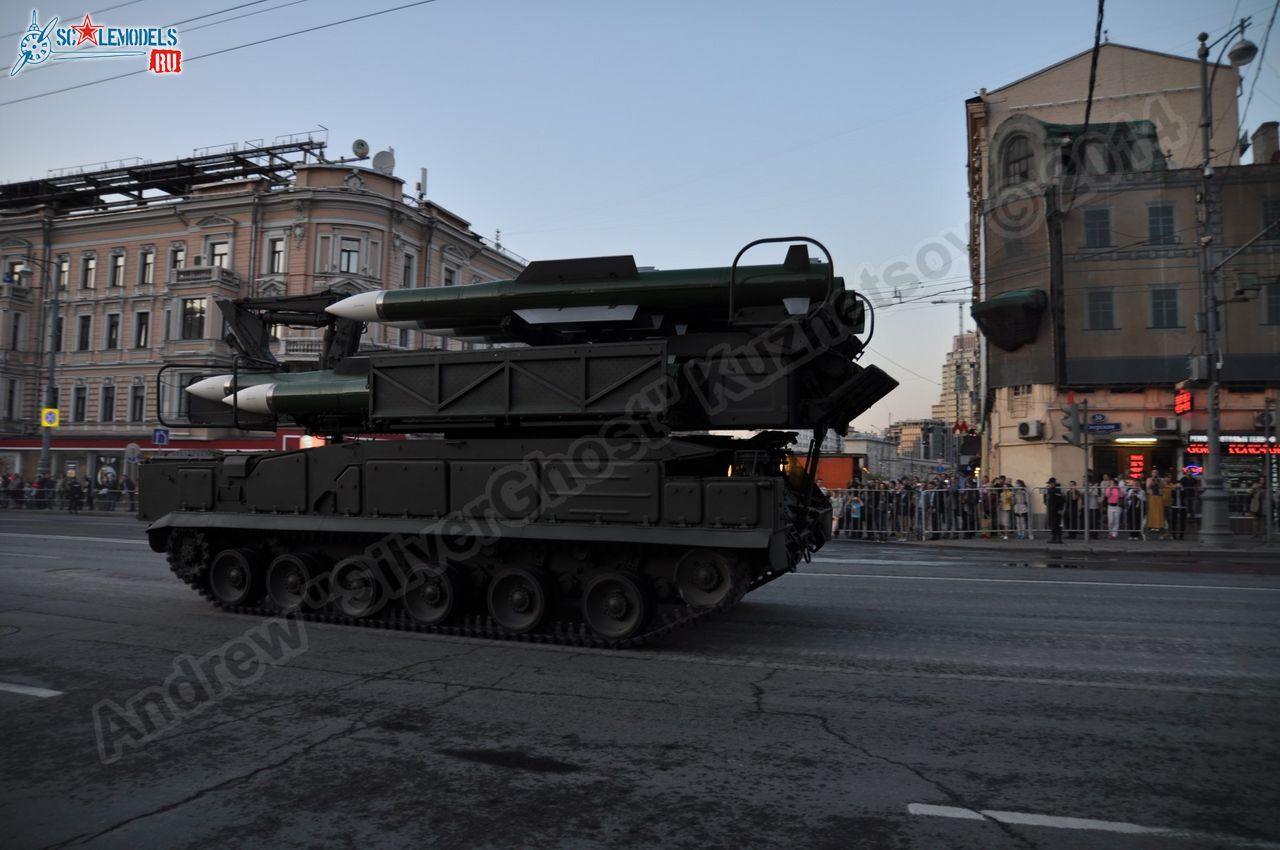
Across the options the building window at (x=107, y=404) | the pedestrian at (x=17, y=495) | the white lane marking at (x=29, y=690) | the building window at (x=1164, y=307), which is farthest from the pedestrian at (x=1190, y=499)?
the building window at (x=107, y=404)

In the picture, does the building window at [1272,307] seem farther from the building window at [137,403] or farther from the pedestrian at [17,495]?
the building window at [137,403]

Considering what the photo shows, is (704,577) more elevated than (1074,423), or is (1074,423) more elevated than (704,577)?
(1074,423)

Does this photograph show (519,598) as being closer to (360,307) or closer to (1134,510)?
(360,307)

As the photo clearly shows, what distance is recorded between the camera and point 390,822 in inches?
148

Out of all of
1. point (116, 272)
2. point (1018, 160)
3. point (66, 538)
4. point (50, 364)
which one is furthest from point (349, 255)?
point (1018, 160)

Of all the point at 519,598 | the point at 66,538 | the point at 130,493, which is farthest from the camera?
the point at 130,493

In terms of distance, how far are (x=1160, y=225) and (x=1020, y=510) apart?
1218cm

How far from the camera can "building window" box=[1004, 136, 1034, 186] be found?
28.2m

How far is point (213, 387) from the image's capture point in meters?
9.65

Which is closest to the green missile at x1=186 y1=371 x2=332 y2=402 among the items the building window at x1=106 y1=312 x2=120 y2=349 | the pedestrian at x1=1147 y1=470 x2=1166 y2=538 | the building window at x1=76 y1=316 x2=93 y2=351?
the pedestrian at x1=1147 y1=470 x2=1166 y2=538

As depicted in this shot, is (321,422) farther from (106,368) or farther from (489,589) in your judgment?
(106,368)

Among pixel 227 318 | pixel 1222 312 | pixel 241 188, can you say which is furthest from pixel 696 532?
pixel 241 188

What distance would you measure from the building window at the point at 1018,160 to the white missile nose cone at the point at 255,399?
2689 centimetres

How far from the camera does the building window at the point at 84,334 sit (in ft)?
148
